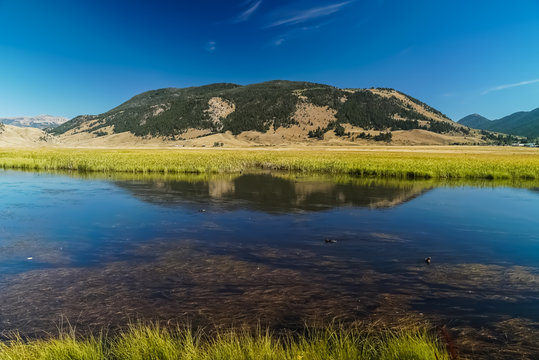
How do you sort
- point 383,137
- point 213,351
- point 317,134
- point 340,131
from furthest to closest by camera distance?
point 317,134
point 340,131
point 383,137
point 213,351

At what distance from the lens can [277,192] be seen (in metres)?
28.6

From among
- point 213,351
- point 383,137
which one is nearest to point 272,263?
point 213,351

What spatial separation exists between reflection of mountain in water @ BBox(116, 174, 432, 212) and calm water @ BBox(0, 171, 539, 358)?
17.8 inches

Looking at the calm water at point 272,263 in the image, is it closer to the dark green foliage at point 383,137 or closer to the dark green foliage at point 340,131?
the dark green foliage at point 383,137

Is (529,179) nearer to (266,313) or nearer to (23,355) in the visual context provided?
(266,313)

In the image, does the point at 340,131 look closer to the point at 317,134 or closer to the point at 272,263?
the point at 317,134

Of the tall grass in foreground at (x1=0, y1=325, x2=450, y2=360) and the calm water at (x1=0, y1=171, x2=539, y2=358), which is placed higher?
the tall grass in foreground at (x1=0, y1=325, x2=450, y2=360)

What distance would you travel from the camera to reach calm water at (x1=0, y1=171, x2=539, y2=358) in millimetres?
7723

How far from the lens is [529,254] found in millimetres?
12516

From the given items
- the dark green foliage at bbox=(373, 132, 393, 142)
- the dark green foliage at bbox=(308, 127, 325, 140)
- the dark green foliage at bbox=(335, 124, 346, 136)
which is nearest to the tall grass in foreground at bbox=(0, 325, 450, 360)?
the dark green foliage at bbox=(373, 132, 393, 142)

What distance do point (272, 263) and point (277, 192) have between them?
57.0 ft

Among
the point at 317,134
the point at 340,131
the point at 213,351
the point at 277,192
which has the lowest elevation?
the point at 213,351

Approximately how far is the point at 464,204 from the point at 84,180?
3397 centimetres

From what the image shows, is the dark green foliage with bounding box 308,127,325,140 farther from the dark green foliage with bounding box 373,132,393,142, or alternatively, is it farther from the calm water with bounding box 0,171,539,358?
the calm water with bounding box 0,171,539,358
